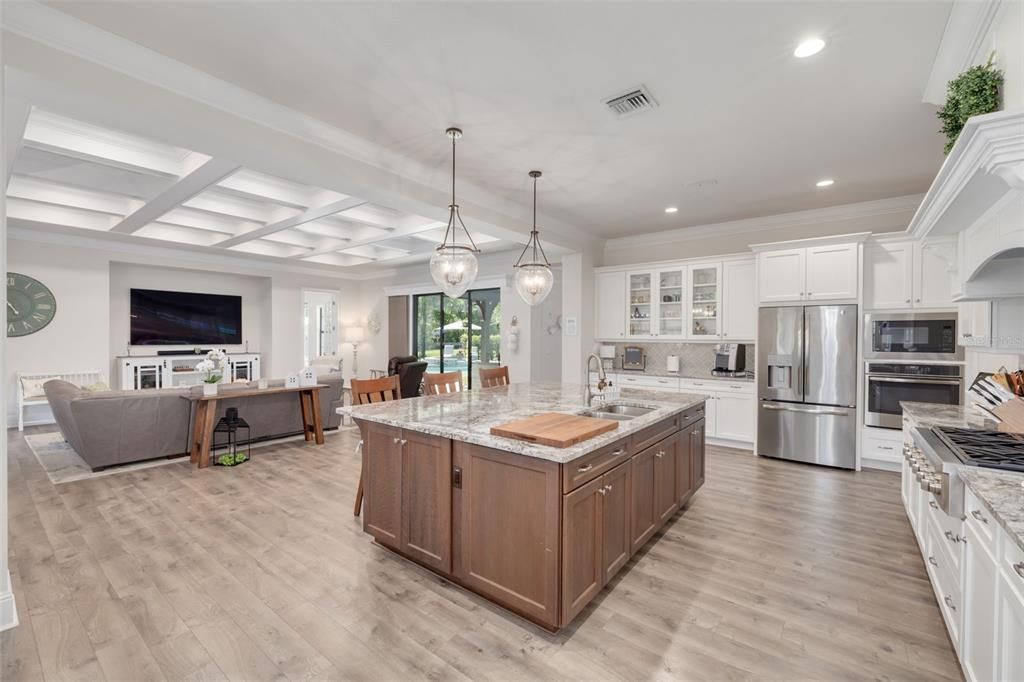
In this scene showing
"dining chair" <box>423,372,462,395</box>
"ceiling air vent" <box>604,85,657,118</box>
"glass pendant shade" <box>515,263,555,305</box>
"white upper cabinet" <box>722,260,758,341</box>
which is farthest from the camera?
"white upper cabinet" <box>722,260,758,341</box>

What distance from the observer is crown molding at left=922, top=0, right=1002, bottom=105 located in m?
2.02

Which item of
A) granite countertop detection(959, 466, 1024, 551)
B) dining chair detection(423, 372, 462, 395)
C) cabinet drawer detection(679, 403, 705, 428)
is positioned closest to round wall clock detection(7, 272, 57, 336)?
dining chair detection(423, 372, 462, 395)

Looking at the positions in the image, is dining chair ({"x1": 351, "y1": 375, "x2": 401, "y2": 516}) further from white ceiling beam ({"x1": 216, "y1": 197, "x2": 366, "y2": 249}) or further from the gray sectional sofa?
the gray sectional sofa

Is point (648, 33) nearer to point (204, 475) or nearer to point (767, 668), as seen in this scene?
point (767, 668)

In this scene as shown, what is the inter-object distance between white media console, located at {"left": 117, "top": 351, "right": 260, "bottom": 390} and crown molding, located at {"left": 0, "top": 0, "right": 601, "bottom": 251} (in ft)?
19.8

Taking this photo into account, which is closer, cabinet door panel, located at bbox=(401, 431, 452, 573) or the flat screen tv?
cabinet door panel, located at bbox=(401, 431, 452, 573)

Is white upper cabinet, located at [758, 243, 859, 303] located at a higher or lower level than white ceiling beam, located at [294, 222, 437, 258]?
lower

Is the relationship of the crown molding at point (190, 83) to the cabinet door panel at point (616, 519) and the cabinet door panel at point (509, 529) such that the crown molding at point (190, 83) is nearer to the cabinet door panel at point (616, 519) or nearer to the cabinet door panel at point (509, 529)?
the cabinet door panel at point (509, 529)

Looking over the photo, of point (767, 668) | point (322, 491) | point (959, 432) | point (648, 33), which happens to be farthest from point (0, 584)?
point (959, 432)

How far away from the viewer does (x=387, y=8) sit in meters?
2.13

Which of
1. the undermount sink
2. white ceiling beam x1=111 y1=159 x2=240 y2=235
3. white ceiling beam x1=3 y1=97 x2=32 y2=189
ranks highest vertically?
white ceiling beam x1=111 y1=159 x2=240 y2=235

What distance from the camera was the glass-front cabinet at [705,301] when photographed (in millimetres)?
5660

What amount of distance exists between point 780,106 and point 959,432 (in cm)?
220

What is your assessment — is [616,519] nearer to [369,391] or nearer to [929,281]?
[369,391]
